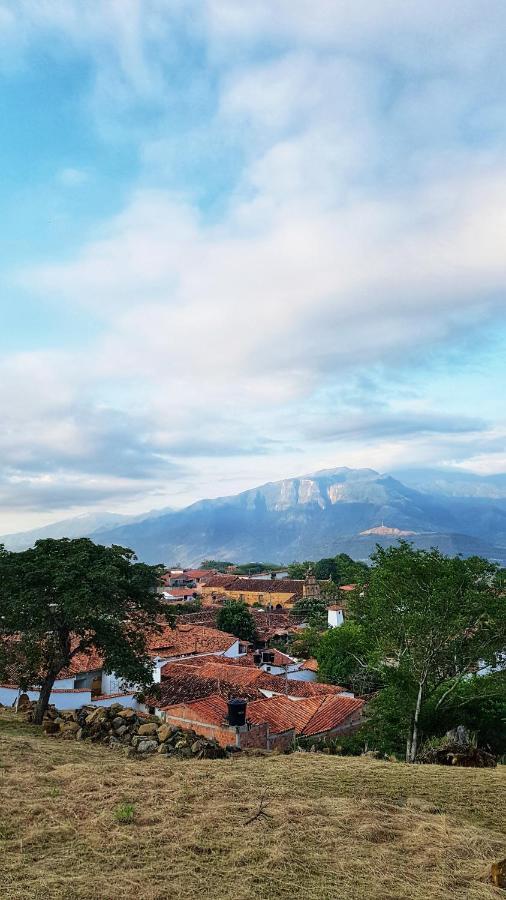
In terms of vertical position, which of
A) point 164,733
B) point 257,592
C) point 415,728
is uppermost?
point 164,733

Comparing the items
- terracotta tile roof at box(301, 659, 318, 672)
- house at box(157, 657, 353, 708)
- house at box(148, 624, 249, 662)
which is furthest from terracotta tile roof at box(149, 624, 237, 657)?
terracotta tile roof at box(301, 659, 318, 672)

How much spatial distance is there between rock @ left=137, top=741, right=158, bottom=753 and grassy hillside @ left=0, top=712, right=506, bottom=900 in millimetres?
2826

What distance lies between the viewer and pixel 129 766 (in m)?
12.6

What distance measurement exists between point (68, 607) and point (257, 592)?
284ft

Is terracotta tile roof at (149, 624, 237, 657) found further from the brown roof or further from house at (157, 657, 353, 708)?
the brown roof

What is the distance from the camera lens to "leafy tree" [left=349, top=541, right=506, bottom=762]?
2025 cm

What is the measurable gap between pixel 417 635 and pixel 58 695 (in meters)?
18.3

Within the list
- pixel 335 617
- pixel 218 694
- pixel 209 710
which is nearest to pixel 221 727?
pixel 209 710

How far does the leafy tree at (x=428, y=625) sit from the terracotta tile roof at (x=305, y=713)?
5.00 metres

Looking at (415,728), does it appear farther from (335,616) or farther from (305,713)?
(335,616)

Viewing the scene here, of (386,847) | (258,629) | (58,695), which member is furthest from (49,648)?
(258,629)

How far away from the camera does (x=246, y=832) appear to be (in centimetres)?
845

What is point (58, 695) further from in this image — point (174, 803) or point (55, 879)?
point (55, 879)

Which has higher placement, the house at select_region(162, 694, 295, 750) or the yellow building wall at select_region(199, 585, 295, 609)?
the house at select_region(162, 694, 295, 750)
